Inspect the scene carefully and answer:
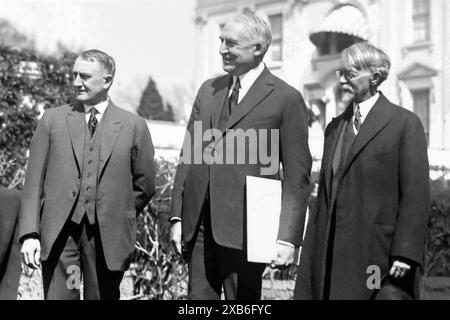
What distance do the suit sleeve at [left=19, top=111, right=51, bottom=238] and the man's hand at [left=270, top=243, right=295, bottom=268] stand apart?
1435 millimetres

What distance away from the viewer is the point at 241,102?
17.3ft

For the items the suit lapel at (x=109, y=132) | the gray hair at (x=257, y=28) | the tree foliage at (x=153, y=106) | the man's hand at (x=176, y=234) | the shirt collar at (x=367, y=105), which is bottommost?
the man's hand at (x=176, y=234)

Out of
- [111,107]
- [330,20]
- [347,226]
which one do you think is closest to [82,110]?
[111,107]

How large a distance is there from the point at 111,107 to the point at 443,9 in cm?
2793

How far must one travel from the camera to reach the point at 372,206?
5.02 meters

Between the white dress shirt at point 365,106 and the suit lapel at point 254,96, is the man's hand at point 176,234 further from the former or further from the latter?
the white dress shirt at point 365,106

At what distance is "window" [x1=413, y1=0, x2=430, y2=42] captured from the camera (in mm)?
32938

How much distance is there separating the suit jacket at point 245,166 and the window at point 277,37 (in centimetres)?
3350

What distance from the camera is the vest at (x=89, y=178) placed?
5.42 meters

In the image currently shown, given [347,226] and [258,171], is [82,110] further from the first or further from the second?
[347,226]

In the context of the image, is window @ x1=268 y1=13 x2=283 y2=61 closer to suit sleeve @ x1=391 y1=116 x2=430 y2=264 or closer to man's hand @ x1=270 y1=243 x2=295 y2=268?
suit sleeve @ x1=391 y1=116 x2=430 y2=264

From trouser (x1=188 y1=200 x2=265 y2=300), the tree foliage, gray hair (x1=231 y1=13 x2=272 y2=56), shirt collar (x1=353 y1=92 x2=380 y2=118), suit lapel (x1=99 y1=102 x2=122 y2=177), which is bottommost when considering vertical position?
trouser (x1=188 y1=200 x2=265 y2=300)

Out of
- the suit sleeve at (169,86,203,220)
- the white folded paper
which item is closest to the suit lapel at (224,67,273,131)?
the suit sleeve at (169,86,203,220)

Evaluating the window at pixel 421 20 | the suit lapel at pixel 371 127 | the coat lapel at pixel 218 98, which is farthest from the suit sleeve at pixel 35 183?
the window at pixel 421 20
